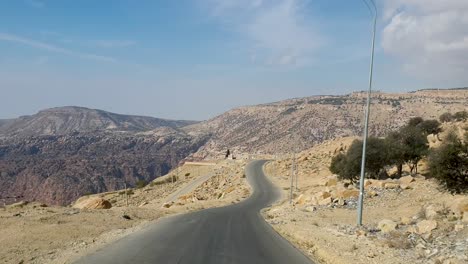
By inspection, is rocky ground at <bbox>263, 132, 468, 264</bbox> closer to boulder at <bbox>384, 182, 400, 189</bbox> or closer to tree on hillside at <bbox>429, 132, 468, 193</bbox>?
boulder at <bbox>384, 182, 400, 189</bbox>

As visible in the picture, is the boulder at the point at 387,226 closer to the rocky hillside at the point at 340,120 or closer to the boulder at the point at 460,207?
the boulder at the point at 460,207

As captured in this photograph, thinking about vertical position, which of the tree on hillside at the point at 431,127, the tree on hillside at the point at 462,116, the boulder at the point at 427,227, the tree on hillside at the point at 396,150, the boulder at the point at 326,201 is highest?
the tree on hillside at the point at 462,116

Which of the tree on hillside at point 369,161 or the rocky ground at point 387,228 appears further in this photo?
the tree on hillside at point 369,161

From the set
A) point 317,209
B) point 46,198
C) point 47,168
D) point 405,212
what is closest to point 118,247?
point 405,212

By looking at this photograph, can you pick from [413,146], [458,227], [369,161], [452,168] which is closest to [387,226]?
[458,227]

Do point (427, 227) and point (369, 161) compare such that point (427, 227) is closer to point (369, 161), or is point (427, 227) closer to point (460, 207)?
point (460, 207)

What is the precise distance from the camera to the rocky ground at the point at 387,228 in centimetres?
1394

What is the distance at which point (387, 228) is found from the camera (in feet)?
62.3

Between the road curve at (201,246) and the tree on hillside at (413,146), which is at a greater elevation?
the tree on hillside at (413,146)

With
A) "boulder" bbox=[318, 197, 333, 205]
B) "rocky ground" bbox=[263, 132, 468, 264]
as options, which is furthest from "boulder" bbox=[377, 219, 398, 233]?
"boulder" bbox=[318, 197, 333, 205]

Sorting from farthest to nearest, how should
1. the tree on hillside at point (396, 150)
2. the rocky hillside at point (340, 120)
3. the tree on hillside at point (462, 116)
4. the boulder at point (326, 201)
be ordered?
the rocky hillside at point (340, 120)
the tree on hillside at point (462, 116)
the tree on hillside at point (396, 150)
the boulder at point (326, 201)

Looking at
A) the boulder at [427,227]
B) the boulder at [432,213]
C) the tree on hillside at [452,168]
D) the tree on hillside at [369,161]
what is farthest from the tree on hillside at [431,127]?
the boulder at [427,227]

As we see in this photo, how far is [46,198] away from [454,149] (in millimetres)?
143548

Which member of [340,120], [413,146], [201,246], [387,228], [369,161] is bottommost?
[201,246]
